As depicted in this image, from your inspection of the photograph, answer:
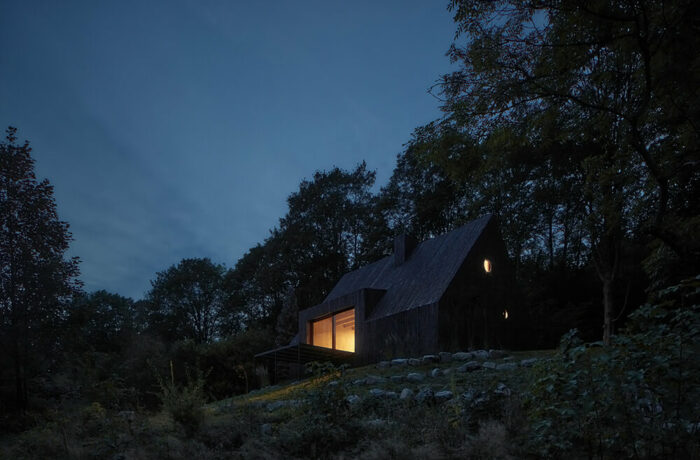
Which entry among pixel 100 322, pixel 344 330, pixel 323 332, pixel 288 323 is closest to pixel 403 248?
pixel 344 330

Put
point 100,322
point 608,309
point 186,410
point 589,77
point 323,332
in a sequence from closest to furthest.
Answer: point 186,410, point 589,77, point 608,309, point 323,332, point 100,322

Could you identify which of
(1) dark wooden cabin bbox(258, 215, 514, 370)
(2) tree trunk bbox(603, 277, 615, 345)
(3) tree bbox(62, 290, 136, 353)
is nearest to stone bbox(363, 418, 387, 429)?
(1) dark wooden cabin bbox(258, 215, 514, 370)

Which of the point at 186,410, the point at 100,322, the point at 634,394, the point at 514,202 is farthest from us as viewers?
the point at 100,322

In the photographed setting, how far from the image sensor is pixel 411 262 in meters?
18.3

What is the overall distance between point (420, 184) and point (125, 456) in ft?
77.9

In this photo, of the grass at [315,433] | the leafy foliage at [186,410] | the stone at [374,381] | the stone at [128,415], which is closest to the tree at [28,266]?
the grass at [315,433]

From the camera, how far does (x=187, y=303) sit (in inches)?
1523

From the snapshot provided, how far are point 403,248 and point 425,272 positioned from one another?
258cm

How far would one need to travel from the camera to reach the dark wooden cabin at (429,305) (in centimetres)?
1429

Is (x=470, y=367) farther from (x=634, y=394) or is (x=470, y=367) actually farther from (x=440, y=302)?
(x=634, y=394)

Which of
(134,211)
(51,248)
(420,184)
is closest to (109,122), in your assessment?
(134,211)

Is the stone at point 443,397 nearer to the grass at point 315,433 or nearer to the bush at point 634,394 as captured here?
the grass at point 315,433

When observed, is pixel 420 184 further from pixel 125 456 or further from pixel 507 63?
pixel 125 456

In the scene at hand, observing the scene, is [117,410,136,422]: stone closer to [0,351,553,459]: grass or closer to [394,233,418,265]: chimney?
[0,351,553,459]: grass
